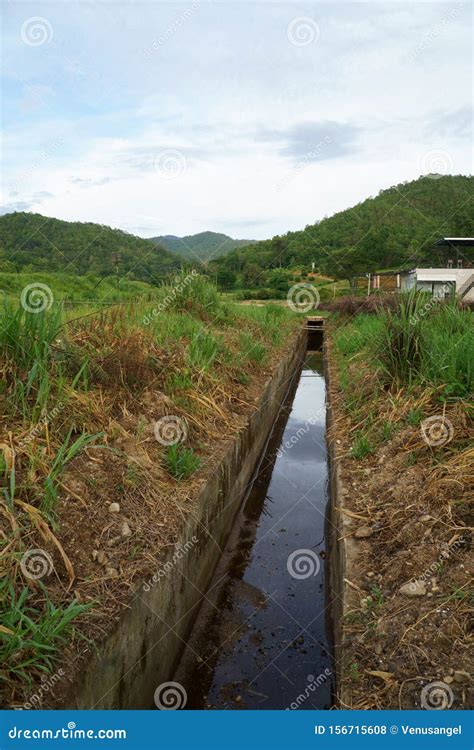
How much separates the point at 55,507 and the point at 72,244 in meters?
18.7

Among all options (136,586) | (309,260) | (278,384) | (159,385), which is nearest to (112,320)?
(159,385)

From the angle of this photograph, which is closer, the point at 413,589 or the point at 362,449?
the point at 413,589

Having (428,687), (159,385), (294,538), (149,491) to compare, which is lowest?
(294,538)

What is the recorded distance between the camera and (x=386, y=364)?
5379 millimetres

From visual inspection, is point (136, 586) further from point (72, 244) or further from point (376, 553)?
point (72, 244)
